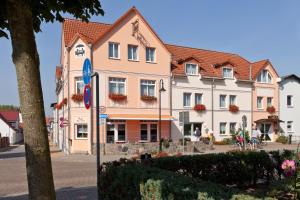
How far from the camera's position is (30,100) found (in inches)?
146

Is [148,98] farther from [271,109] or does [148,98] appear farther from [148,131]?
[271,109]

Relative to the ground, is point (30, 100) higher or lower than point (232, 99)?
lower

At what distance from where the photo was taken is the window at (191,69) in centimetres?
3375

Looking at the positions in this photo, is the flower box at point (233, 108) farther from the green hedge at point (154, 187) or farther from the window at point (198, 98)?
the green hedge at point (154, 187)

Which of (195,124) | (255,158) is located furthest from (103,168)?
(195,124)

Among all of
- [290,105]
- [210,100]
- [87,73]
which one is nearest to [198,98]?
[210,100]

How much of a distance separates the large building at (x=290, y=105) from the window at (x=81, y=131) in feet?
74.3

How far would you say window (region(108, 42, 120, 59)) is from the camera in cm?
2883

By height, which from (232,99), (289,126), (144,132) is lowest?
(144,132)

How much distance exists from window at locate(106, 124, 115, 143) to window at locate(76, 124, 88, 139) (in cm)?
168

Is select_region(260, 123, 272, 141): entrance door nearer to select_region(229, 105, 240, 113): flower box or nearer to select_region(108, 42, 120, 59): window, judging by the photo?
select_region(229, 105, 240, 113): flower box

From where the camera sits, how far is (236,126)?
119 ft

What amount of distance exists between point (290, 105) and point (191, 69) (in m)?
14.1

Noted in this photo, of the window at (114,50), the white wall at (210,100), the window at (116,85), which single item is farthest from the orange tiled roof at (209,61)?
the window at (114,50)
